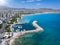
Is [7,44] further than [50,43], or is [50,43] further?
[50,43]

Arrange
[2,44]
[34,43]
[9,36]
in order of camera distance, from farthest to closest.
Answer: [9,36] → [34,43] → [2,44]

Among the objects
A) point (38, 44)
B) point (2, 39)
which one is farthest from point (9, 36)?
point (38, 44)

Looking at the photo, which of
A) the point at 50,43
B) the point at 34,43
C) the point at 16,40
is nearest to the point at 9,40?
the point at 16,40

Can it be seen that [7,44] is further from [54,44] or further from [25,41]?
[54,44]

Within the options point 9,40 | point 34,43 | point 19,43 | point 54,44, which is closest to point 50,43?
point 54,44

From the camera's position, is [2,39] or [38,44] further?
[2,39]

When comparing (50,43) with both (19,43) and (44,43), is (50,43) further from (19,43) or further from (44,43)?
(19,43)

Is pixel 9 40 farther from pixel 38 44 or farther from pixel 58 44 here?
pixel 58 44

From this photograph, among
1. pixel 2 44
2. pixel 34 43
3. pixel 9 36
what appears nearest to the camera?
pixel 2 44
